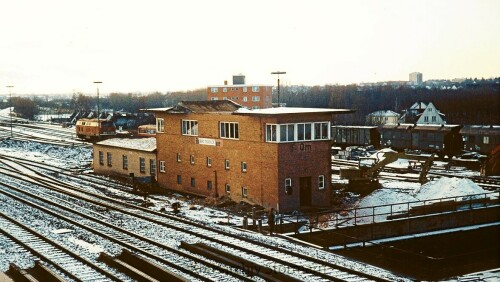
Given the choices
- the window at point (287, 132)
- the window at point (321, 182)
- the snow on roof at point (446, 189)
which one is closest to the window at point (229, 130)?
the window at point (287, 132)

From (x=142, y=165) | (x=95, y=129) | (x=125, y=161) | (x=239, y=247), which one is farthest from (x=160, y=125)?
(x=95, y=129)

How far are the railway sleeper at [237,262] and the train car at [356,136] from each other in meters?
49.8

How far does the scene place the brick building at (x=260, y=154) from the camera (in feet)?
110

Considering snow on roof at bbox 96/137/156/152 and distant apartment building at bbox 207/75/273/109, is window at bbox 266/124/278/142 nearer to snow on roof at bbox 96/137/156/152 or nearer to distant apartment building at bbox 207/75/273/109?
snow on roof at bbox 96/137/156/152

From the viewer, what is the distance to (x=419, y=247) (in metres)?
31.6


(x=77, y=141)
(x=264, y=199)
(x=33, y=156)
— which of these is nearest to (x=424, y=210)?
(x=264, y=199)

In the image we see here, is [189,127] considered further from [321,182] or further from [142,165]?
[321,182]

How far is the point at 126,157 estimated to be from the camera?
47625 millimetres

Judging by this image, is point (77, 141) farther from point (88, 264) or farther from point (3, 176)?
point (88, 264)

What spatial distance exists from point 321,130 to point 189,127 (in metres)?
10.5

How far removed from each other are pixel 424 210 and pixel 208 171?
1428 cm

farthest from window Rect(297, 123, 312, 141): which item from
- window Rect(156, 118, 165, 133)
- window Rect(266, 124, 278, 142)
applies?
window Rect(156, 118, 165, 133)

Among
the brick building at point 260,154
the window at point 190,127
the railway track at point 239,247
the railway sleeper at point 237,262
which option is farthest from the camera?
the window at point 190,127

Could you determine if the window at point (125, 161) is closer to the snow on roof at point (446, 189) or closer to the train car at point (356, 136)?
the snow on roof at point (446, 189)
